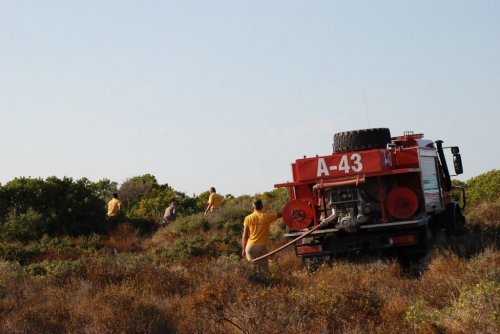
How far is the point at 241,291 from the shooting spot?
1170 cm

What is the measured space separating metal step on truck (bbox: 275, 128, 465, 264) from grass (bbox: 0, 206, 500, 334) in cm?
46

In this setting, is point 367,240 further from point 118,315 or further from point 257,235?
point 118,315

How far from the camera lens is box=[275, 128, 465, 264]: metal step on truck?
630 inches

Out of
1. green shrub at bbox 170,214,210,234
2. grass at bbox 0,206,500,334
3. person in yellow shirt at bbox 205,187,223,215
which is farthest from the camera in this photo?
person in yellow shirt at bbox 205,187,223,215

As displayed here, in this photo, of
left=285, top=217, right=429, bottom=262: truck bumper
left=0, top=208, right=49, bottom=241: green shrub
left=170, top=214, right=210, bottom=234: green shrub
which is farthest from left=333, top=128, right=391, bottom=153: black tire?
left=0, top=208, right=49, bottom=241: green shrub

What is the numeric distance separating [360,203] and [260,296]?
237 inches

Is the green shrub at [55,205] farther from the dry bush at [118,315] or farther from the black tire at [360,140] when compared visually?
the dry bush at [118,315]

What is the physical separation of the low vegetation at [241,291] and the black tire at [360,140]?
229 centimetres

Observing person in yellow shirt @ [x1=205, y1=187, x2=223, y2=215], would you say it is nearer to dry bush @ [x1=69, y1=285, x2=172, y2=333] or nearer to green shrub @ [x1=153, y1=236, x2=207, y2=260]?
green shrub @ [x1=153, y1=236, x2=207, y2=260]

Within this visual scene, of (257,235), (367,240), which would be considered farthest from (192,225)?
(367,240)

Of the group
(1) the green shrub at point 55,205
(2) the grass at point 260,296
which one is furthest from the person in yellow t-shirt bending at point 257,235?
(1) the green shrub at point 55,205

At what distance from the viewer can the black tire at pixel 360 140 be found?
17.4 m

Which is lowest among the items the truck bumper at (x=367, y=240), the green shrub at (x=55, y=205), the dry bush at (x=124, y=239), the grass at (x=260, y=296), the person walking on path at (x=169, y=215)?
the grass at (x=260, y=296)

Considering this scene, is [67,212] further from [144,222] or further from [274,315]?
[274,315]
